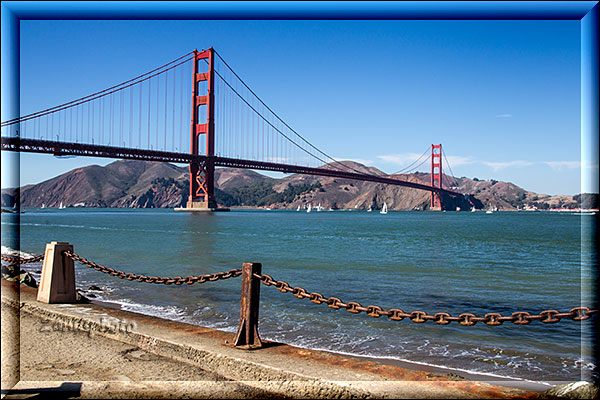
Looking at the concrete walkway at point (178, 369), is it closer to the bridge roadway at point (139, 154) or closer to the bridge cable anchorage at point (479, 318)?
the bridge cable anchorage at point (479, 318)

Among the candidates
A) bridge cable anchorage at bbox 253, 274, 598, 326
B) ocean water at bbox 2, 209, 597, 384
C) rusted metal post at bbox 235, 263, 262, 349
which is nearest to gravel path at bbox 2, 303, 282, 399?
rusted metal post at bbox 235, 263, 262, 349

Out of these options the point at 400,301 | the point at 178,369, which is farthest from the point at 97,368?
the point at 400,301

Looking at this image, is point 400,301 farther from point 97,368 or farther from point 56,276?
point 97,368

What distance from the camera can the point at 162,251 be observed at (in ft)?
71.4

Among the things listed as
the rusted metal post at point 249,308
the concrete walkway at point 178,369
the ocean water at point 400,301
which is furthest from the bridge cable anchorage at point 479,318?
the ocean water at point 400,301

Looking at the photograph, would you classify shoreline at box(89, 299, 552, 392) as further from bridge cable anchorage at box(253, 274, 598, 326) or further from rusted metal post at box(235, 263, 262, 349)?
bridge cable anchorage at box(253, 274, 598, 326)

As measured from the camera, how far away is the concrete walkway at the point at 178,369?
124 inches

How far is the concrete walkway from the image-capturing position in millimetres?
3143

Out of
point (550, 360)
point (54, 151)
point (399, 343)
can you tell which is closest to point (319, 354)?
point (399, 343)

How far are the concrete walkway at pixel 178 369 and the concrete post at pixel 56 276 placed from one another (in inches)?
35.4

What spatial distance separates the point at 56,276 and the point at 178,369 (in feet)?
10.1

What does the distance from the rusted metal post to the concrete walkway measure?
12 centimetres

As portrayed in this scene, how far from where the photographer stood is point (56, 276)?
6.10m

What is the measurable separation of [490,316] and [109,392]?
254 cm
